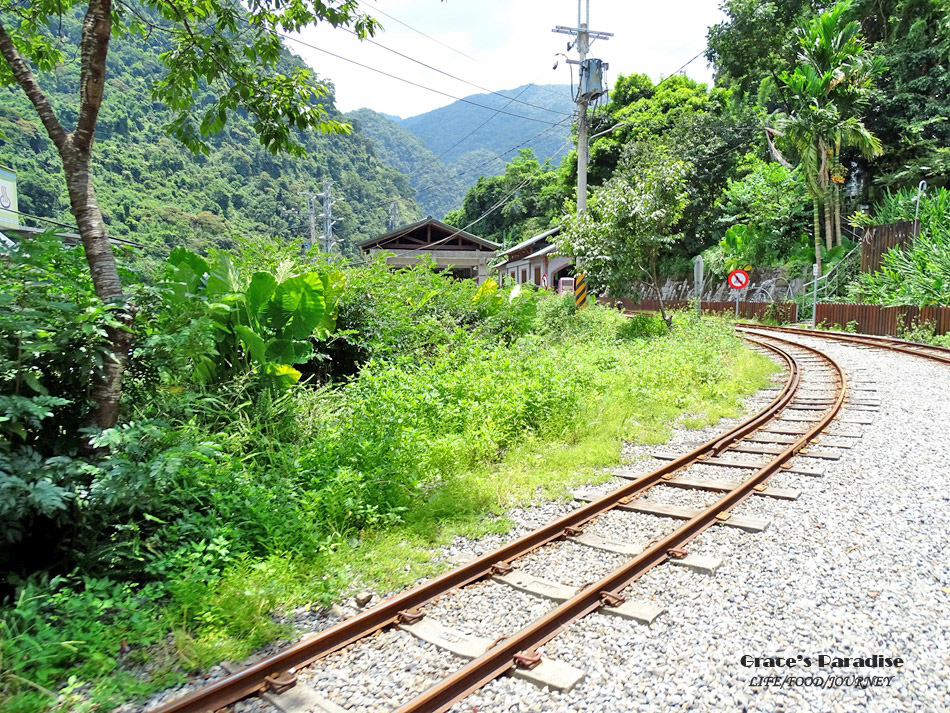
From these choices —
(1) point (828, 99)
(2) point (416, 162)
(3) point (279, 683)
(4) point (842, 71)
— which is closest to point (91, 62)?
(3) point (279, 683)

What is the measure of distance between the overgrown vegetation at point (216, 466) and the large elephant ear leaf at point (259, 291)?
14 mm

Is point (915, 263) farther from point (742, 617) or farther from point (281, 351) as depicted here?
point (281, 351)

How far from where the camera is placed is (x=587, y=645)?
3281 mm

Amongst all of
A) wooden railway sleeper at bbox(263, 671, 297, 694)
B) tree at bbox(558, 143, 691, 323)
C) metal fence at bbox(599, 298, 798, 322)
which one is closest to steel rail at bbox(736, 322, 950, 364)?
metal fence at bbox(599, 298, 798, 322)

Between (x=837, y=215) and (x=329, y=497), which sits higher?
(x=837, y=215)

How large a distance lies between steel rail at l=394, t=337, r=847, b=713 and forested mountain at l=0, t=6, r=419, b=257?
106ft

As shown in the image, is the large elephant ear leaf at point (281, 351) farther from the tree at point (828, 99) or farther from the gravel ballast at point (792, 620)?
the tree at point (828, 99)

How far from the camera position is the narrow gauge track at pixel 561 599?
2.90 metres

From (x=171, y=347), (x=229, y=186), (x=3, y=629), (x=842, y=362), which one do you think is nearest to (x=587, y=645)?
(x=3, y=629)

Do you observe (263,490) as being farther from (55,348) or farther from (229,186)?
(229,186)

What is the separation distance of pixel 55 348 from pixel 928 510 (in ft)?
22.6

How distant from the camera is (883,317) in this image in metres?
19.5

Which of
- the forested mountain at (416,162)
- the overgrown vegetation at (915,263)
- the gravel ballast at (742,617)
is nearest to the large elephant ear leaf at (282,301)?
the gravel ballast at (742,617)

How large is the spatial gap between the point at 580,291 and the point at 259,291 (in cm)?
1397
